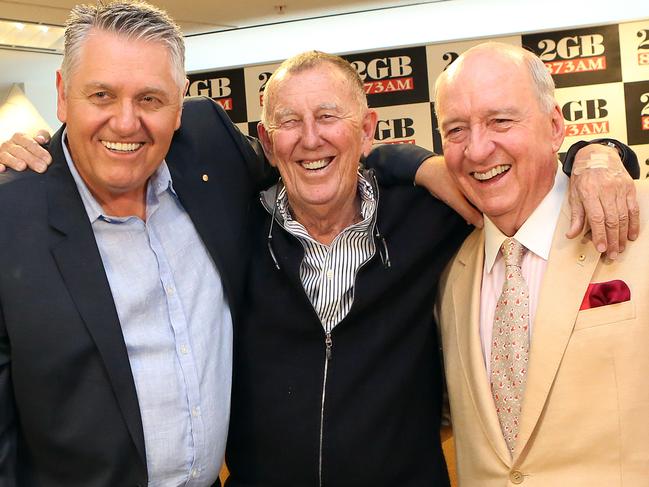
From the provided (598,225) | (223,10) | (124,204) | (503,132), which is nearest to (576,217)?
(598,225)

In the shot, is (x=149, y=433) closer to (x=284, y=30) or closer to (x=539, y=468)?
(x=539, y=468)

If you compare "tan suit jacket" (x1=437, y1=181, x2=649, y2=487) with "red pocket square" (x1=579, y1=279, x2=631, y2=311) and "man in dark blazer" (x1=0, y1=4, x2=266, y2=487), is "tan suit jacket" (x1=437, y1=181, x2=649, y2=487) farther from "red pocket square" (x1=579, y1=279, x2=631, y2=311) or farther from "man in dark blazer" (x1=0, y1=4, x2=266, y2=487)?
"man in dark blazer" (x1=0, y1=4, x2=266, y2=487)

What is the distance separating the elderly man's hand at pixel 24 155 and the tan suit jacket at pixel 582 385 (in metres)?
1.27

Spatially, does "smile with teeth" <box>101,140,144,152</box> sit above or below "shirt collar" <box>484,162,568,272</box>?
above

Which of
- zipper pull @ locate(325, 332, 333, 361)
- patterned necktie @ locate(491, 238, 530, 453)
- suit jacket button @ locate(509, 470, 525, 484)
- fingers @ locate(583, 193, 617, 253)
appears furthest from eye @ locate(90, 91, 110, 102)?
suit jacket button @ locate(509, 470, 525, 484)

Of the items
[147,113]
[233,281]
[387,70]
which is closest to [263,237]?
[233,281]

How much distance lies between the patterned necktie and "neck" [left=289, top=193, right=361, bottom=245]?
0.51m

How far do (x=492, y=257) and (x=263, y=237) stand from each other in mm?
678

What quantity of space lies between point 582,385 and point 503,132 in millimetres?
666

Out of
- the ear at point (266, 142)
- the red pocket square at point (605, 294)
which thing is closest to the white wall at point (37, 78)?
the ear at point (266, 142)

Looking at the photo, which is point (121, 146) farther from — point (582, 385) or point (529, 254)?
point (582, 385)

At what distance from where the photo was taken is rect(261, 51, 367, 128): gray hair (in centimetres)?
222

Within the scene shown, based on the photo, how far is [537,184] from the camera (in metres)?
2.04

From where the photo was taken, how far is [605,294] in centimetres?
188
